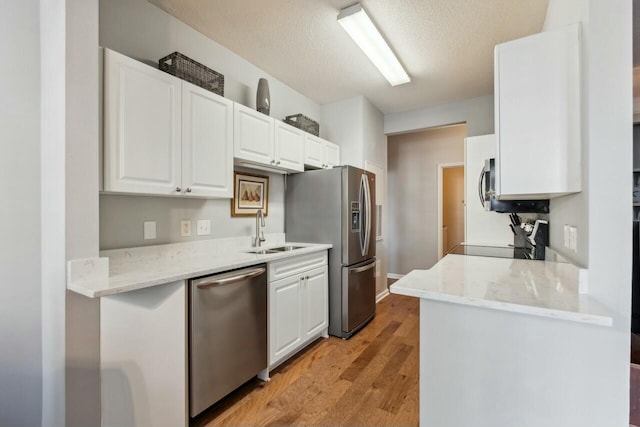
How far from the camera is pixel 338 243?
2.81 metres

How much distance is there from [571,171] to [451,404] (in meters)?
1.09

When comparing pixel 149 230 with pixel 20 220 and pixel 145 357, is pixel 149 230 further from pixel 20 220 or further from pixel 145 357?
pixel 145 357

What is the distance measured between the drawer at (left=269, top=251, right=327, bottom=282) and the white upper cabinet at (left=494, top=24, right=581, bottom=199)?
60.3 inches

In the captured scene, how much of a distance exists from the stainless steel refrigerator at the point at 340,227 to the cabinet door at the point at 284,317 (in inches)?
21.5

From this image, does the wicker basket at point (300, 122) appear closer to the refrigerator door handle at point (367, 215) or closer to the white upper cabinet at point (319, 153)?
the white upper cabinet at point (319, 153)

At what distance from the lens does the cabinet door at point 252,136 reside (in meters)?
2.23

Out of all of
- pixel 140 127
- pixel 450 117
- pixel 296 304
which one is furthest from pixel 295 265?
pixel 450 117

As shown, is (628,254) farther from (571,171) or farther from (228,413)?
(228,413)

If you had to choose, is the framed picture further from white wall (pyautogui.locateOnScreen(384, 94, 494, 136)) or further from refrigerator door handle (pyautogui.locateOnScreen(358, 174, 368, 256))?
white wall (pyautogui.locateOnScreen(384, 94, 494, 136))

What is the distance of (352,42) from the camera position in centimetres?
239

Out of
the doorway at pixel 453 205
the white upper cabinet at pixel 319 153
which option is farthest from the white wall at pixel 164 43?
the doorway at pixel 453 205

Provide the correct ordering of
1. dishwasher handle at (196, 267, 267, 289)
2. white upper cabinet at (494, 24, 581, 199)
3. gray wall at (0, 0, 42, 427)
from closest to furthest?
white upper cabinet at (494, 24, 581, 199)
gray wall at (0, 0, 42, 427)
dishwasher handle at (196, 267, 267, 289)

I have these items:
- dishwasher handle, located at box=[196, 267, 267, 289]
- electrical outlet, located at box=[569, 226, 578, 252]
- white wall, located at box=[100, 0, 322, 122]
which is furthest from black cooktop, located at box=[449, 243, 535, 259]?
white wall, located at box=[100, 0, 322, 122]

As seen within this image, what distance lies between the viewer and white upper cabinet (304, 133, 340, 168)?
300 cm
